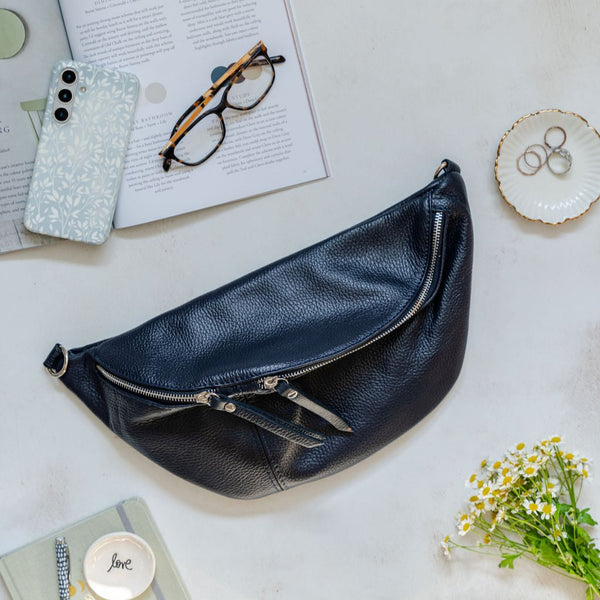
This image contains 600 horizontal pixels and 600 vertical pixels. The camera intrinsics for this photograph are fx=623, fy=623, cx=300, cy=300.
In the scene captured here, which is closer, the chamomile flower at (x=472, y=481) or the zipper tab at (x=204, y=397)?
the zipper tab at (x=204, y=397)

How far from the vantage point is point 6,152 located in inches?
27.4

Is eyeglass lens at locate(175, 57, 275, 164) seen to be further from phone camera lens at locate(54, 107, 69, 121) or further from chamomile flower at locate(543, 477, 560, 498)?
chamomile flower at locate(543, 477, 560, 498)

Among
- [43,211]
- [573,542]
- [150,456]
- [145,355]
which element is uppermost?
[43,211]

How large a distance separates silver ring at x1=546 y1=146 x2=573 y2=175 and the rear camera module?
21.5 inches

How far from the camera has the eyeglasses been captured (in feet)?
2.27

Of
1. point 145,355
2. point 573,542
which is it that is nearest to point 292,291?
point 145,355

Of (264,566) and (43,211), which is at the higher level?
(43,211)

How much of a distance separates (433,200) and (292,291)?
0.59ft

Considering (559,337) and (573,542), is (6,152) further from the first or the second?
(573,542)

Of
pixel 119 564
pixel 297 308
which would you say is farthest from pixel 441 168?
pixel 119 564

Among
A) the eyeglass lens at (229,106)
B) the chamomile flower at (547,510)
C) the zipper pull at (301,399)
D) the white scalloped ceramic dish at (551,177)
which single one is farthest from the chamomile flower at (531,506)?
the eyeglass lens at (229,106)

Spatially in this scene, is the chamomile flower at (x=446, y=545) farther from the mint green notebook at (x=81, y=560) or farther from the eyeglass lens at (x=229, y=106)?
the eyeglass lens at (x=229, y=106)

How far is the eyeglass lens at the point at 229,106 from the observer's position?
70 cm

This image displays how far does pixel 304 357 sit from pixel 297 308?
2.5 inches
